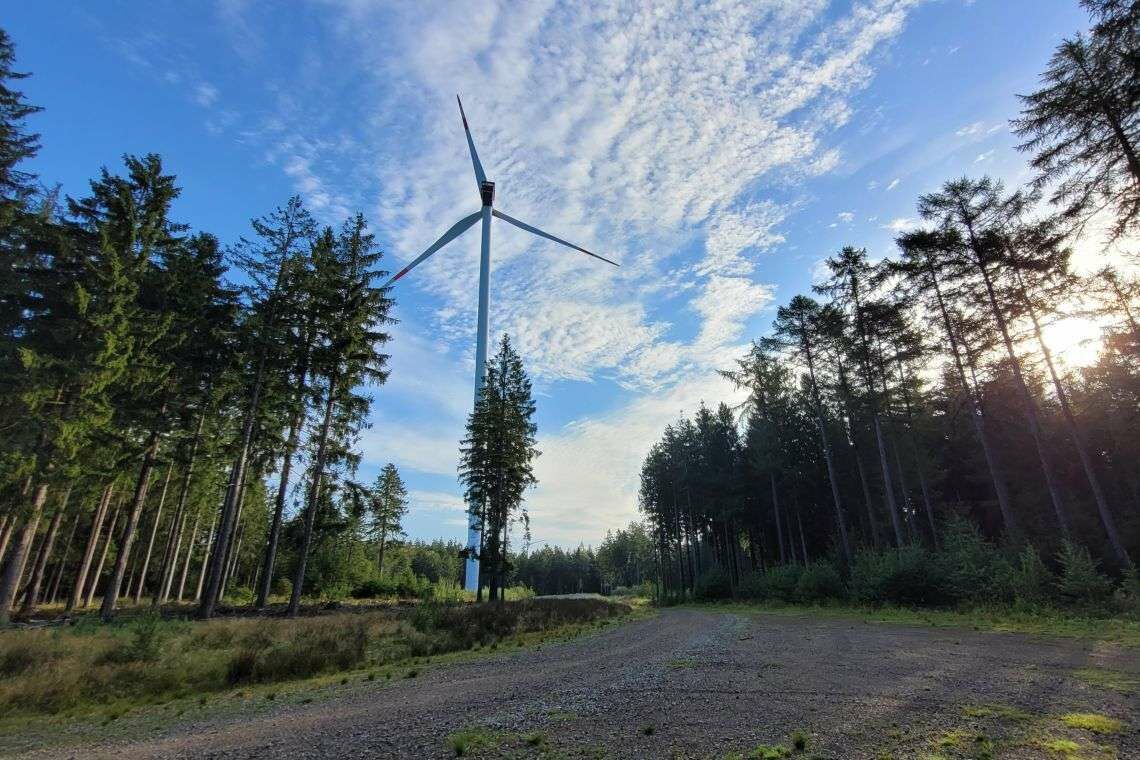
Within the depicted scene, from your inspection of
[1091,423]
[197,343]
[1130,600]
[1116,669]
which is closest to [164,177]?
[197,343]

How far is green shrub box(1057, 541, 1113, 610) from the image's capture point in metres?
15.9

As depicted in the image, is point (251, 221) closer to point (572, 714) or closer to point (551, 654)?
point (551, 654)

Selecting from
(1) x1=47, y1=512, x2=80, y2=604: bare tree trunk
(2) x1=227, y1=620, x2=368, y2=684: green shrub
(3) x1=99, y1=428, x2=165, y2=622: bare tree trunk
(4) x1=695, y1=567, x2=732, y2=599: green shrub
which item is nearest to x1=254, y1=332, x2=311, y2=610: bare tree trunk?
(3) x1=99, y1=428, x2=165, y2=622: bare tree trunk

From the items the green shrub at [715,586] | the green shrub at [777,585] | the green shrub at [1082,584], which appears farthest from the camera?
the green shrub at [715,586]

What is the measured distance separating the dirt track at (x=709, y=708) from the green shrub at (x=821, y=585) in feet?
54.3

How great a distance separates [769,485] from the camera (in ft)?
139

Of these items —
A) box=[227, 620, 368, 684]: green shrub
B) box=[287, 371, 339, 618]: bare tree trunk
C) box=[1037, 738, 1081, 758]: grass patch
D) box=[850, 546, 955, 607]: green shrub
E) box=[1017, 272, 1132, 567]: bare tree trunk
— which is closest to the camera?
box=[1037, 738, 1081, 758]: grass patch

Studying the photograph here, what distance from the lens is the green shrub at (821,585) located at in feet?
86.9

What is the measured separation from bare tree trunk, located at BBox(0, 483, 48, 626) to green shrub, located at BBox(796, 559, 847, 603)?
3284 centimetres

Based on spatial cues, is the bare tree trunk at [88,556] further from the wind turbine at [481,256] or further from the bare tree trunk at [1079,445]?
the bare tree trunk at [1079,445]

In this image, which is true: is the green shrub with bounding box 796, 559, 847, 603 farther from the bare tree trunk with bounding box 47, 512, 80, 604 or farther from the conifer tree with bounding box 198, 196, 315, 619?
the bare tree trunk with bounding box 47, 512, 80, 604

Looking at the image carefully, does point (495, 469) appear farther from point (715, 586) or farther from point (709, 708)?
point (709, 708)

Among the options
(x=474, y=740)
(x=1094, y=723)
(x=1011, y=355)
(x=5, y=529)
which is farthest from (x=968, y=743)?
(x=5, y=529)

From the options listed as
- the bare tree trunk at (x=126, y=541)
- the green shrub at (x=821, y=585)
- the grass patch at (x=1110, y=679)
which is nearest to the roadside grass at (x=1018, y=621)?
the grass patch at (x=1110, y=679)
